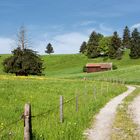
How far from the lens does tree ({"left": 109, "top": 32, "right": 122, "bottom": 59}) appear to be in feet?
561

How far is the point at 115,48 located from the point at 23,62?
319 feet

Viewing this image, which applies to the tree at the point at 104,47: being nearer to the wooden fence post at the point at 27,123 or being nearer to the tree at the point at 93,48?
the tree at the point at 93,48

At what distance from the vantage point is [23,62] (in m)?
85.5

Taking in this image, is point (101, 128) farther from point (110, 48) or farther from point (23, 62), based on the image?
point (110, 48)

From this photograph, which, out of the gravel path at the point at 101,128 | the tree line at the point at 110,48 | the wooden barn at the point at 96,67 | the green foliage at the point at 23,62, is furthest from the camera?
the tree line at the point at 110,48

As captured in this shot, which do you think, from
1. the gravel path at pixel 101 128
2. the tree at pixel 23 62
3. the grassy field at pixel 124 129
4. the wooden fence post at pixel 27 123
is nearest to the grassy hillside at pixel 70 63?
the tree at pixel 23 62

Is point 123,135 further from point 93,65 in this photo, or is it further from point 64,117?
point 93,65

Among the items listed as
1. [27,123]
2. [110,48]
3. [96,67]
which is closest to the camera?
[27,123]

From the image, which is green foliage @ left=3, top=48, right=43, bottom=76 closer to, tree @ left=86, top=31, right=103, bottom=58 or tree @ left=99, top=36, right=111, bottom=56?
tree @ left=86, top=31, right=103, bottom=58

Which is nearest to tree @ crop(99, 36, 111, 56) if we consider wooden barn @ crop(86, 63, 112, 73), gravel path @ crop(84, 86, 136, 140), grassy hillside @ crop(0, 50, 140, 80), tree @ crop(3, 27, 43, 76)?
grassy hillside @ crop(0, 50, 140, 80)

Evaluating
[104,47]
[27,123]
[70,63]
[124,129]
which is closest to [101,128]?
[124,129]

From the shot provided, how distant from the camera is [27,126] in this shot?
10.5 meters

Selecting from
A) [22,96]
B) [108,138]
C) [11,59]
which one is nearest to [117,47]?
[11,59]

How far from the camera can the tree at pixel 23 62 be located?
85.7 metres
